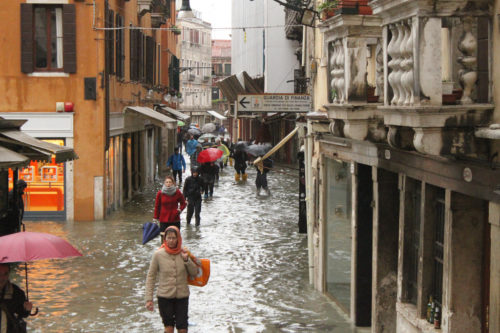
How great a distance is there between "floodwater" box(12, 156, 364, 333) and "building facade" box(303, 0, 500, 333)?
3.22 feet

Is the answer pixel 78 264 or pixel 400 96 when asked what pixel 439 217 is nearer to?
pixel 400 96

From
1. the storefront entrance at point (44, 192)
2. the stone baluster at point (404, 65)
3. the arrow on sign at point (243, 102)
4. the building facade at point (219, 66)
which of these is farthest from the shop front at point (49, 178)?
the building facade at point (219, 66)

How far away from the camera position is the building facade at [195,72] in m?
104

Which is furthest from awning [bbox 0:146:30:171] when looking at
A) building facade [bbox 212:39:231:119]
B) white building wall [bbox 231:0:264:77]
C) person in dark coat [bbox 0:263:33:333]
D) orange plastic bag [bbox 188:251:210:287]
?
building facade [bbox 212:39:231:119]


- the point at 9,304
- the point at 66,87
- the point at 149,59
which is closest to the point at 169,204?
the point at 66,87

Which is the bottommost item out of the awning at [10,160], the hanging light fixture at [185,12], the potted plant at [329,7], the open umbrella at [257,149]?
the open umbrella at [257,149]

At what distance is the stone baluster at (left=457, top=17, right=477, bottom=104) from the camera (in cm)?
666

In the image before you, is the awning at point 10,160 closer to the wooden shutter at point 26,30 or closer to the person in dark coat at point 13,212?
the person in dark coat at point 13,212

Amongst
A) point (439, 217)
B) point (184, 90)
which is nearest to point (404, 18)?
point (439, 217)

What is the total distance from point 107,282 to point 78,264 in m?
1.84

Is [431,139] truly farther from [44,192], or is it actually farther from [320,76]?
[44,192]

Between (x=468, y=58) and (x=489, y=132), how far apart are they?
59cm

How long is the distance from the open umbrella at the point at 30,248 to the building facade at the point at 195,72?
93613 millimetres

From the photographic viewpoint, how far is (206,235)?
19891 mm
